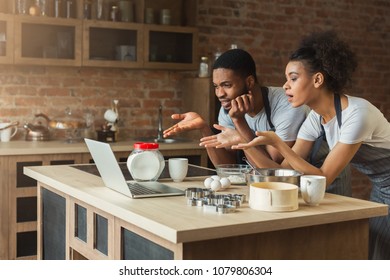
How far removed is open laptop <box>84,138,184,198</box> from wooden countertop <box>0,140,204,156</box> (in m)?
1.86

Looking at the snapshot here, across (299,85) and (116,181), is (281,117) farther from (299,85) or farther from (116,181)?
(116,181)

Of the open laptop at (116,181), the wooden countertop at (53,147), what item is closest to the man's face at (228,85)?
the open laptop at (116,181)

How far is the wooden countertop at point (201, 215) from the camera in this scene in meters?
1.89

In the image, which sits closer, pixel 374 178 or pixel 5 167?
pixel 374 178

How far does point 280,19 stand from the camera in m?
5.95

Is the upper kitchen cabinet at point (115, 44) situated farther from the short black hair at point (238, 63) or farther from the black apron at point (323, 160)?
the black apron at point (323, 160)

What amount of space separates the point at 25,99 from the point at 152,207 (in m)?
3.04

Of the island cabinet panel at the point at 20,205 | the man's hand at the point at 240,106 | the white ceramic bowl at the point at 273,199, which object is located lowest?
the island cabinet panel at the point at 20,205

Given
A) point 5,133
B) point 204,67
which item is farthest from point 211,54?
point 5,133

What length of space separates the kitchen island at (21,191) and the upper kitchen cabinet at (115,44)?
844 millimetres

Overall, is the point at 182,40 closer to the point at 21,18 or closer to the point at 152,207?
the point at 21,18

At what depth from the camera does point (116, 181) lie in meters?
2.43

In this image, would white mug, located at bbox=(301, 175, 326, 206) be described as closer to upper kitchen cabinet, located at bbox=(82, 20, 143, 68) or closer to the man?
the man
